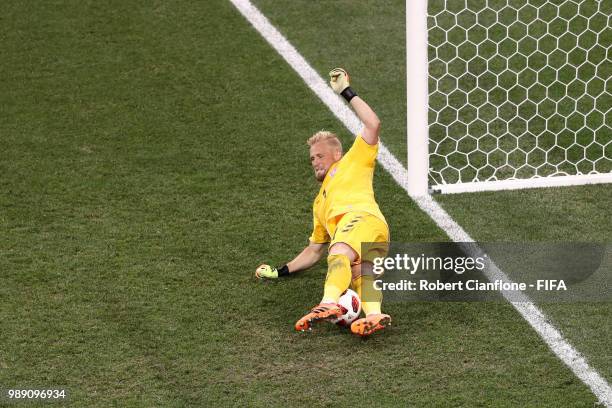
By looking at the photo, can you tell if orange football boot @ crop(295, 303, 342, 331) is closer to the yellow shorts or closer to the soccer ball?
the soccer ball

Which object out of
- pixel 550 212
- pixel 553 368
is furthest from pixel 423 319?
pixel 550 212

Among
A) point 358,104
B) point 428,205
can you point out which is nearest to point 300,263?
point 358,104

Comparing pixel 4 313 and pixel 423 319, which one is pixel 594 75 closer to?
pixel 423 319

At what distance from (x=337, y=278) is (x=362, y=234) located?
309 millimetres

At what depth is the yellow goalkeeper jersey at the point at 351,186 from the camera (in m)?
6.57

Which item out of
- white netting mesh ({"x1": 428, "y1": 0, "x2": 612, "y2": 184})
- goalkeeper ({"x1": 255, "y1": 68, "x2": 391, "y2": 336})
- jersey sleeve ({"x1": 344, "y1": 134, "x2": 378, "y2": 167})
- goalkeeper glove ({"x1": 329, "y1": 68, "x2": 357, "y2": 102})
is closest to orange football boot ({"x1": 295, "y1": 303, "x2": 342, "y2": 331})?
goalkeeper ({"x1": 255, "y1": 68, "x2": 391, "y2": 336})

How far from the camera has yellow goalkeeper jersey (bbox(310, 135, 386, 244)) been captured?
6574mm

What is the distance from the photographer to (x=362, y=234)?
253 inches

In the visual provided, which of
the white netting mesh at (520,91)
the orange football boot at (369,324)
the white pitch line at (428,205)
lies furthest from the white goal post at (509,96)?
the orange football boot at (369,324)

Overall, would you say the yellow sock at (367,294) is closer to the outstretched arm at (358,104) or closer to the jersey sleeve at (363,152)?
the jersey sleeve at (363,152)

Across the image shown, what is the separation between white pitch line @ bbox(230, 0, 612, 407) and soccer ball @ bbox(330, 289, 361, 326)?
2.89 ft

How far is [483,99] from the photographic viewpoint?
8.84 metres

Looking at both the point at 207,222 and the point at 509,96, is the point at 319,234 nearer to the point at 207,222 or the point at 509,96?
the point at 207,222

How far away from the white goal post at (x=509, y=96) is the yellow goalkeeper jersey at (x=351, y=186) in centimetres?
106
